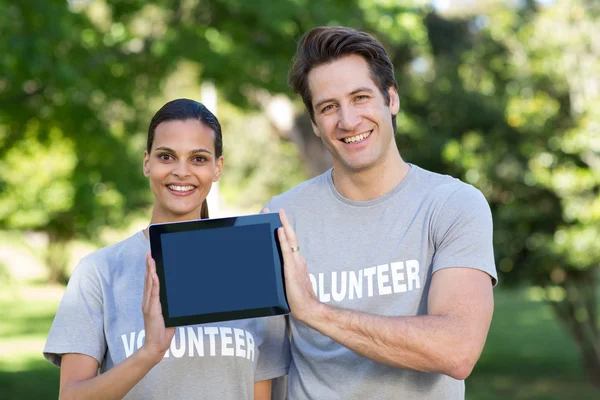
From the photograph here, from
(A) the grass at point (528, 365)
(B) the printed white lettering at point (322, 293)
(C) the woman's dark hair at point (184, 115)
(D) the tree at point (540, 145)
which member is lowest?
(A) the grass at point (528, 365)

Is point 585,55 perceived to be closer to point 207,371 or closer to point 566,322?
point 566,322

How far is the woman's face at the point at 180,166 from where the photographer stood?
10.8 ft

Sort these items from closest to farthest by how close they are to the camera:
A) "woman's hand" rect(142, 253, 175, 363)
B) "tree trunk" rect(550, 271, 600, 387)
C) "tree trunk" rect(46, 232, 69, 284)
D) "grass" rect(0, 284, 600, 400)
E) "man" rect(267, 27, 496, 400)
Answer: "woman's hand" rect(142, 253, 175, 363), "man" rect(267, 27, 496, 400), "tree trunk" rect(550, 271, 600, 387), "grass" rect(0, 284, 600, 400), "tree trunk" rect(46, 232, 69, 284)

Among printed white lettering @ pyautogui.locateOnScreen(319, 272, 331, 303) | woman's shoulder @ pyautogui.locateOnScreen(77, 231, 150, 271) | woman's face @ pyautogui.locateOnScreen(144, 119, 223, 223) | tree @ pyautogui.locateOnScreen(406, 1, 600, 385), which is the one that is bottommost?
printed white lettering @ pyautogui.locateOnScreen(319, 272, 331, 303)

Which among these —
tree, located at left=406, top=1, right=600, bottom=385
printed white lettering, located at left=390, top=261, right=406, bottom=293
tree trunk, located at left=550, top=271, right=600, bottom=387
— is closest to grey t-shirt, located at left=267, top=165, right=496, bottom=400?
printed white lettering, located at left=390, top=261, right=406, bottom=293

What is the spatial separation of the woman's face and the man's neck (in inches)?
21.5

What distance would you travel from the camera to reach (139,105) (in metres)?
11.7

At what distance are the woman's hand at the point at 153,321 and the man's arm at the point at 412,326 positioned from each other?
428 millimetres

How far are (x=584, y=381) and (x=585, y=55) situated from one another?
617 centimetres

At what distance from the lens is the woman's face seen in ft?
10.8

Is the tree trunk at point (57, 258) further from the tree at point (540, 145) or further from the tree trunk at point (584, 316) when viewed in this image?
the tree trunk at point (584, 316)

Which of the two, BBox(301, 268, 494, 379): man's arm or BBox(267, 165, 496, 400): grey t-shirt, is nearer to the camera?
BBox(301, 268, 494, 379): man's arm

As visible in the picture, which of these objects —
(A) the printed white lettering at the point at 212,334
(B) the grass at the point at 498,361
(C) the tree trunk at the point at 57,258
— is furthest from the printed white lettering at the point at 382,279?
(C) the tree trunk at the point at 57,258

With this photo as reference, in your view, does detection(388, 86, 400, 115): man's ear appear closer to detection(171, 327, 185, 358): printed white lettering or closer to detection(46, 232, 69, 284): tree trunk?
detection(171, 327, 185, 358): printed white lettering
